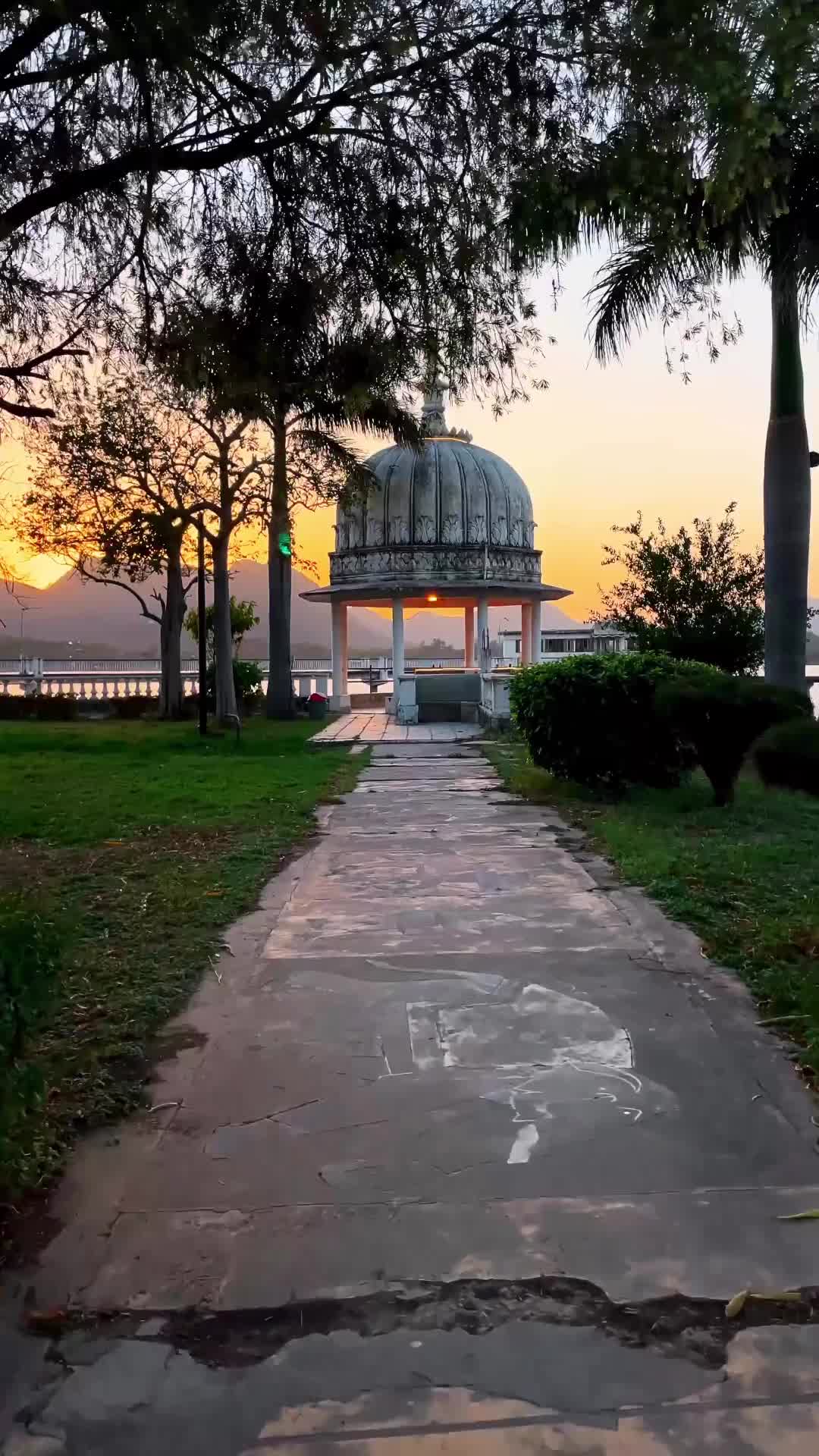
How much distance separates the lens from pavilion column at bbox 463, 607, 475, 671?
109 ft

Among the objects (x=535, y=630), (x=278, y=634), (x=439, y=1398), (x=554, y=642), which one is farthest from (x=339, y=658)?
(x=439, y=1398)

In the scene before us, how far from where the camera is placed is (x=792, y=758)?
573 centimetres

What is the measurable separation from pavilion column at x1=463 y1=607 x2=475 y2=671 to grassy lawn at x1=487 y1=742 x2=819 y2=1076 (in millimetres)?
19963

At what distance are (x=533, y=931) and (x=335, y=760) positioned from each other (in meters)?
10.8

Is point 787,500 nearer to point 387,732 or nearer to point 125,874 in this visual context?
point 125,874

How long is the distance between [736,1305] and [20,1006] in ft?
6.79

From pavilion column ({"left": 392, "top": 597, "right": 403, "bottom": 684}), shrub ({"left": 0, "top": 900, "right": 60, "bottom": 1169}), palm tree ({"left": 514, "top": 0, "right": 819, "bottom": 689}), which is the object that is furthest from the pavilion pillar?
shrub ({"left": 0, "top": 900, "right": 60, "bottom": 1169})

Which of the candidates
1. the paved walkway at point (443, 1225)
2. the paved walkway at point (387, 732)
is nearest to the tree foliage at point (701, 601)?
the paved walkway at point (387, 732)

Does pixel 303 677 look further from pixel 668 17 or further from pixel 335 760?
pixel 668 17

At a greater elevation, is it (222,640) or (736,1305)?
(222,640)

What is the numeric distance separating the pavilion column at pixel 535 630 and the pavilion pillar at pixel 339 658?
5340mm

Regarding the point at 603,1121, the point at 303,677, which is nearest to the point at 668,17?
the point at 603,1121

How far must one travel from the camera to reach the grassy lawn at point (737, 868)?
523cm

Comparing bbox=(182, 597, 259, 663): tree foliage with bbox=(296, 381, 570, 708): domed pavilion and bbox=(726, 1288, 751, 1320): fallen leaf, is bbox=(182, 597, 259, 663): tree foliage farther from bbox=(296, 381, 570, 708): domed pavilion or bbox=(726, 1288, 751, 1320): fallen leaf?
bbox=(726, 1288, 751, 1320): fallen leaf
